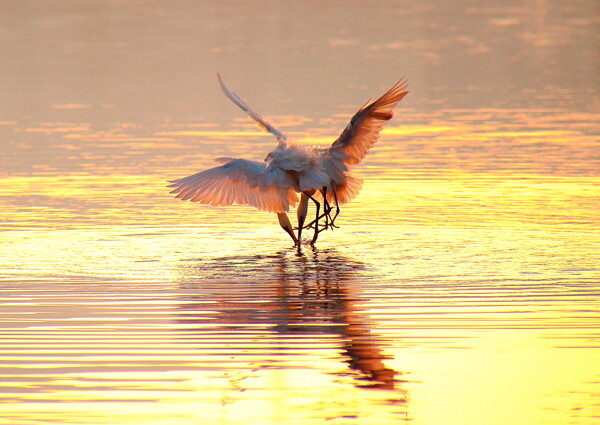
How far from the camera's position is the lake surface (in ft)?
27.7

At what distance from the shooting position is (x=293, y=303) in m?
11.1

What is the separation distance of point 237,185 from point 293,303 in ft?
9.45

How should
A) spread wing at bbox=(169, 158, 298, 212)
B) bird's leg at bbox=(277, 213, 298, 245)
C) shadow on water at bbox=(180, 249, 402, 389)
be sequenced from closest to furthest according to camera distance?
shadow on water at bbox=(180, 249, 402, 389)
spread wing at bbox=(169, 158, 298, 212)
bird's leg at bbox=(277, 213, 298, 245)

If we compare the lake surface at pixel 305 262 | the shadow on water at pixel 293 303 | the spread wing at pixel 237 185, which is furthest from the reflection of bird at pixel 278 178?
the shadow on water at pixel 293 303

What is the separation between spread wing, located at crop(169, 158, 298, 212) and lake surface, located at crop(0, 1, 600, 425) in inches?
21.5

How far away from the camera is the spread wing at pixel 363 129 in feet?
46.5

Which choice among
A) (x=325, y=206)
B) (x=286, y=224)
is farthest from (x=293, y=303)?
(x=325, y=206)

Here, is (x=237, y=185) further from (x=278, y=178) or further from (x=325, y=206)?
(x=325, y=206)

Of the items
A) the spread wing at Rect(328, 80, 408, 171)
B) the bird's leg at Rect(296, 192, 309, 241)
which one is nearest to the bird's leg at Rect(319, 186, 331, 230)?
the bird's leg at Rect(296, 192, 309, 241)

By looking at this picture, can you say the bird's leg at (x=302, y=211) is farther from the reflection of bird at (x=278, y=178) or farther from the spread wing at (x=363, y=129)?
the spread wing at (x=363, y=129)

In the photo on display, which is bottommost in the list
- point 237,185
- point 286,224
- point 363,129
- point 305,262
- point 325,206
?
point 305,262

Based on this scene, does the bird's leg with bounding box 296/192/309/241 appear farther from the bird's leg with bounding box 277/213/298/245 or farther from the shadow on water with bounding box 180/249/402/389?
the shadow on water with bounding box 180/249/402/389

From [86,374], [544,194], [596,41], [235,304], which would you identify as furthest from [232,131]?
[596,41]

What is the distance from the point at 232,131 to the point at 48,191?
6500 millimetres
